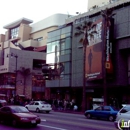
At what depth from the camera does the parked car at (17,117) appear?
16969 millimetres

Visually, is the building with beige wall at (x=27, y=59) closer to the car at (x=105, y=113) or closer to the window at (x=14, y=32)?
the window at (x=14, y=32)

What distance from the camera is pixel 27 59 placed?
7556 centimetres

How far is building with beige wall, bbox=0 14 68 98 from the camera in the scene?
238 ft

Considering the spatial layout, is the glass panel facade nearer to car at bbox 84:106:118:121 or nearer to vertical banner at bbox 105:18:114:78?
vertical banner at bbox 105:18:114:78

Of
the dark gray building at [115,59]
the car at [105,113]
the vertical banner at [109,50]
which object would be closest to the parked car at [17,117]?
the car at [105,113]

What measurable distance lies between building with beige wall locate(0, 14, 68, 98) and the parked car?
4677 cm

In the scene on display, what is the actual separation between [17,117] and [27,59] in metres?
59.0

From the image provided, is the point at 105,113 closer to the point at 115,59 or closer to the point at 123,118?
the point at 123,118

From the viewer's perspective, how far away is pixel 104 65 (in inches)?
1471

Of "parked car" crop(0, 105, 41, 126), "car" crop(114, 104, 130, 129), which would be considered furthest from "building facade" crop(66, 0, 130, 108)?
"car" crop(114, 104, 130, 129)

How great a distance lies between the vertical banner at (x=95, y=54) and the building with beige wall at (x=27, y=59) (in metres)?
25.1

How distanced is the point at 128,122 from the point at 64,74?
36783 millimetres

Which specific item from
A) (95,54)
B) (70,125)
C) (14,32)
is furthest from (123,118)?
(14,32)

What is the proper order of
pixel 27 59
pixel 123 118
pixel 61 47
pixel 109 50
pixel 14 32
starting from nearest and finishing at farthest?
pixel 123 118, pixel 109 50, pixel 61 47, pixel 27 59, pixel 14 32
